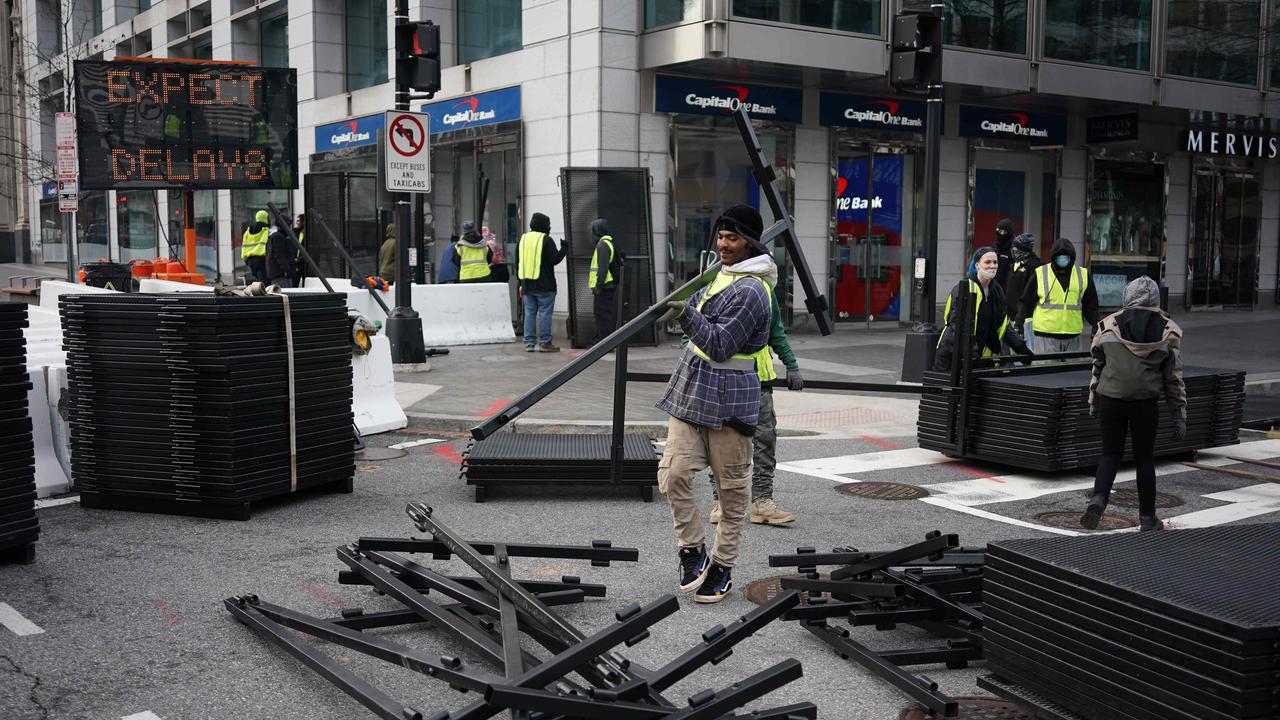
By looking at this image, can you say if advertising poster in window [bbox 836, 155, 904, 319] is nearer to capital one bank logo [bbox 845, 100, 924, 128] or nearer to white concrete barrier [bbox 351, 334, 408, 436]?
capital one bank logo [bbox 845, 100, 924, 128]

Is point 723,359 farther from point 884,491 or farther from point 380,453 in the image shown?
point 380,453

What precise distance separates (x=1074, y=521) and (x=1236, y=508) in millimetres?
1461

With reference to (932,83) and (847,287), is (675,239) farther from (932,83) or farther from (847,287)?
(932,83)

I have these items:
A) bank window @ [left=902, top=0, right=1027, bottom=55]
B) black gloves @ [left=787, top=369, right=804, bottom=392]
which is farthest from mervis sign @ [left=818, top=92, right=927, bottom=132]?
black gloves @ [left=787, top=369, right=804, bottom=392]

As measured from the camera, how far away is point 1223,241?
28859 millimetres

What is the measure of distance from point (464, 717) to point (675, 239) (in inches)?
662

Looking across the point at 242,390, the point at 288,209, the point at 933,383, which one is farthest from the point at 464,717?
the point at 288,209

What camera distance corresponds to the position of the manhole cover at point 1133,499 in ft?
29.3

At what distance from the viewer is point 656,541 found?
7469mm

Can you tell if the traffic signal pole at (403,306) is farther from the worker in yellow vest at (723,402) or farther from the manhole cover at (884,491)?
the worker in yellow vest at (723,402)

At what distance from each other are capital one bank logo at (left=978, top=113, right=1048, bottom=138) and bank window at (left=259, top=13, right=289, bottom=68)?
57.4ft

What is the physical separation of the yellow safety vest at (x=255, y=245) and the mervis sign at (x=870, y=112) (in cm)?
1045

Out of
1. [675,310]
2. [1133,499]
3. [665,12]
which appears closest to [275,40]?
[665,12]

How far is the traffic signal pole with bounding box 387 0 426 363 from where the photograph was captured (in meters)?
15.4
